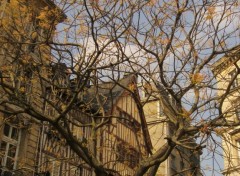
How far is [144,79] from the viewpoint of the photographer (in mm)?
10734

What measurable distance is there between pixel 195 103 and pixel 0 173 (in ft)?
28.5

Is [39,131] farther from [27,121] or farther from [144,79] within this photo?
[144,79]

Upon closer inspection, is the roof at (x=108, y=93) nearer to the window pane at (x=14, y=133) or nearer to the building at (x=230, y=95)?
the building at (x=230, y=95)

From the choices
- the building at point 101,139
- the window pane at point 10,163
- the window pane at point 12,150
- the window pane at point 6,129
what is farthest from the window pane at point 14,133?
the building at point 101,139

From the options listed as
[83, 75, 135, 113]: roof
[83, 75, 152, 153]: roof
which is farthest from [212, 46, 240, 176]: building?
[83, 75, 135, 113]: roof

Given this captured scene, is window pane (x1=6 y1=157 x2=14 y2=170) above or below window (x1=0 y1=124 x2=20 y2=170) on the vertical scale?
below

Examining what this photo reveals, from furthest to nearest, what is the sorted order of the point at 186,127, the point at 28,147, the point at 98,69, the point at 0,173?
the point at 28,147 < the point at 0,173 < the point at 98,69 < the point at 186,127

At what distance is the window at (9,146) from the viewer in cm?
1588

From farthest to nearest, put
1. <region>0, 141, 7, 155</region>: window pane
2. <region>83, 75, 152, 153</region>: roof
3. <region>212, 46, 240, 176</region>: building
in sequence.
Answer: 1. <region>0, 141, 7, 155</region>: window pane
2. <region>83, 75, 152, 153</region>: roof
3. <region>212, 46, 240, 176</region>: building

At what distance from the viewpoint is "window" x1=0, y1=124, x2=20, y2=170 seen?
15.9 meters

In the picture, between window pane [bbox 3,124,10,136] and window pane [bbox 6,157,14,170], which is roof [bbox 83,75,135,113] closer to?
window pane [bbox 3,124,10,136]

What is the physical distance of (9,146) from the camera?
16484 millimetres

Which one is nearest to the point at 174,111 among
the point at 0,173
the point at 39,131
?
the point at 0,173

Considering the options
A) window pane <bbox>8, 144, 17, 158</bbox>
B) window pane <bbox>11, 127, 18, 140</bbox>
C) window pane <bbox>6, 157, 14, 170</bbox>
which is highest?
window pane <bbox>11, 127, 18, 140</bbox>
